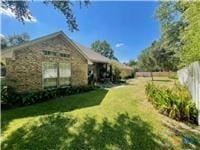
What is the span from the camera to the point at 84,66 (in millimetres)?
18109

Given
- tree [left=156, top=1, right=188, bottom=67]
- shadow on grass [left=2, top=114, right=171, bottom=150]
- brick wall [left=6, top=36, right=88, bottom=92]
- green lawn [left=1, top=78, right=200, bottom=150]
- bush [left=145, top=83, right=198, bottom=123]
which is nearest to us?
shadow on grass [left=2, top=114, right=171, bottom=150]

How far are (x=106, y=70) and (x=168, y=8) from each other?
11.4 meters

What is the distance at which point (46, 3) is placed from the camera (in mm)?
8156

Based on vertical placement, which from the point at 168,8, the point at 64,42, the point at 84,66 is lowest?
the point at 84,66

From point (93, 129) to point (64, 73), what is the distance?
8944 mm

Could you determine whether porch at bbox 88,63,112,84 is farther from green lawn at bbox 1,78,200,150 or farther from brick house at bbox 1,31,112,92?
green lawn at bbox 1,78,200,150

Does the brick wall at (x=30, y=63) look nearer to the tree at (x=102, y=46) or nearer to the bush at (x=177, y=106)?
the bush at (x=177, y=106)

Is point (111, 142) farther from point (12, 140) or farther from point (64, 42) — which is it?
point (64, 42)

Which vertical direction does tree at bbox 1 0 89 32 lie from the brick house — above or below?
above

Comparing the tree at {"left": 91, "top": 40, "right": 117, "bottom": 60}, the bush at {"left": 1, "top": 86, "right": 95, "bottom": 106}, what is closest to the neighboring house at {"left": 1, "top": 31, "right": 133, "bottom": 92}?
the bush at {"left": 1, "top": 86, "right": 95, "bottom": 106}

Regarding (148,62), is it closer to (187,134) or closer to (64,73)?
(64,73)

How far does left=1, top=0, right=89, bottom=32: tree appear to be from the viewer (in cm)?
793

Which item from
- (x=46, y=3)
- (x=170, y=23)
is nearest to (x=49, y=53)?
(x=46, y=3)

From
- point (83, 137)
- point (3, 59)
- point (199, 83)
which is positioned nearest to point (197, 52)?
point (199, 83)
